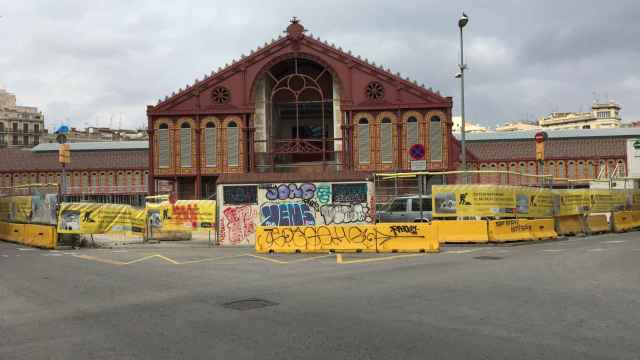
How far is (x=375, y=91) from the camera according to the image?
42.1 m

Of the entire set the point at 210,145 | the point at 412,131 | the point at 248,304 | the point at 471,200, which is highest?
the point at 412,131

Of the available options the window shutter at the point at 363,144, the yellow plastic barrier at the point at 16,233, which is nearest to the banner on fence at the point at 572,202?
the window shutter at the point at 363,144

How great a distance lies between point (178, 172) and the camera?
42.4 m

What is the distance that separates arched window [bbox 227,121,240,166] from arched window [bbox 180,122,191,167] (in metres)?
2.80

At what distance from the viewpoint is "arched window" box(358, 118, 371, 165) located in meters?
41.8

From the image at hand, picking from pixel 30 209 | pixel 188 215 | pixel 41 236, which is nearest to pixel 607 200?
pixel 188 215

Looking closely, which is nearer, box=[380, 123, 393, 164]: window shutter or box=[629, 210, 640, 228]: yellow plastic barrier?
box=[629, 210, 640, 228]: yellow plastic barrier

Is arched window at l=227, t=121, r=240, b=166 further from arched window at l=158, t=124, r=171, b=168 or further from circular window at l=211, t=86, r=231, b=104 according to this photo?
arched window at l=158, t=124, r=171, b=168

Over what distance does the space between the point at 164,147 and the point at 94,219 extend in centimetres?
1939

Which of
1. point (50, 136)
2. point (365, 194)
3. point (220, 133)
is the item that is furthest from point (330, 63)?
point (50, 136)

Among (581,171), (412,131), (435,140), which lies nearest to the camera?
(435,140)

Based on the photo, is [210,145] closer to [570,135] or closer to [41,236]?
[41,236]

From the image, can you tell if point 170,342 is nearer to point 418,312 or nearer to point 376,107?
point 418,312

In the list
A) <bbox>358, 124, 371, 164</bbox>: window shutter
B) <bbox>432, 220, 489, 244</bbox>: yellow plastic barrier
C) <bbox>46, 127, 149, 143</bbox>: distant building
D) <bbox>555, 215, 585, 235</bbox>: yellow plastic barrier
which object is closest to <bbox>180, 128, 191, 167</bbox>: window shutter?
<bbox>358, 124, 371, 164</bbox>: window shutter
